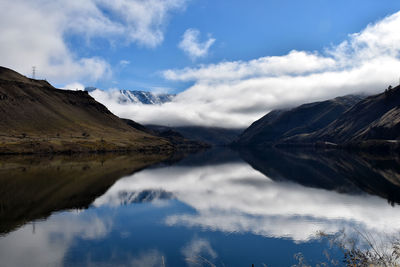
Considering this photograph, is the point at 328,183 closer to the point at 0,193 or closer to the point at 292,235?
the point at 292,235

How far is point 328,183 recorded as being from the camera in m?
71.1

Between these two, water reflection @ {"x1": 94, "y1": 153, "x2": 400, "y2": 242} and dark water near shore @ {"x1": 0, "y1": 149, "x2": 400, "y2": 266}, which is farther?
water reflection @ {"x1": 94, "y1": 153, "x2": 400, "y2": 242}

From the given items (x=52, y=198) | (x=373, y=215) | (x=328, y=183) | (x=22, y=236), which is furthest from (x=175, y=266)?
(x=328, y=183)

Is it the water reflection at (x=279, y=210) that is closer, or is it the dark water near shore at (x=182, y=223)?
the dark water near shore at (x=182, y=223)

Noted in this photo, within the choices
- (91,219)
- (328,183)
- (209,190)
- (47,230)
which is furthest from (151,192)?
(328,183)

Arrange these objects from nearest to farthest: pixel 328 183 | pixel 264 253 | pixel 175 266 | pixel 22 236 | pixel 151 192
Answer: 1. pixel 175 266
2. pixel 264 253
3. pixel 22 236
4. pixel 151 192
5. pixel 328 183

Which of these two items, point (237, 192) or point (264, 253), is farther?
A: point (237, 192)

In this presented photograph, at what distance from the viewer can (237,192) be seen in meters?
61.4

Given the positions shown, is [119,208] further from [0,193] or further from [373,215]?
[373,215]

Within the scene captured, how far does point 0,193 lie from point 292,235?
4940cm

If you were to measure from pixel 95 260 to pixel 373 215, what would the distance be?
33.3 meters

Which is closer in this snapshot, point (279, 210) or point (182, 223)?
point (182, 223)

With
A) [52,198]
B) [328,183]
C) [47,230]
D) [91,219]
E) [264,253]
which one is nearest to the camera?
[264,253]

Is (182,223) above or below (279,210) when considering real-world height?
below
